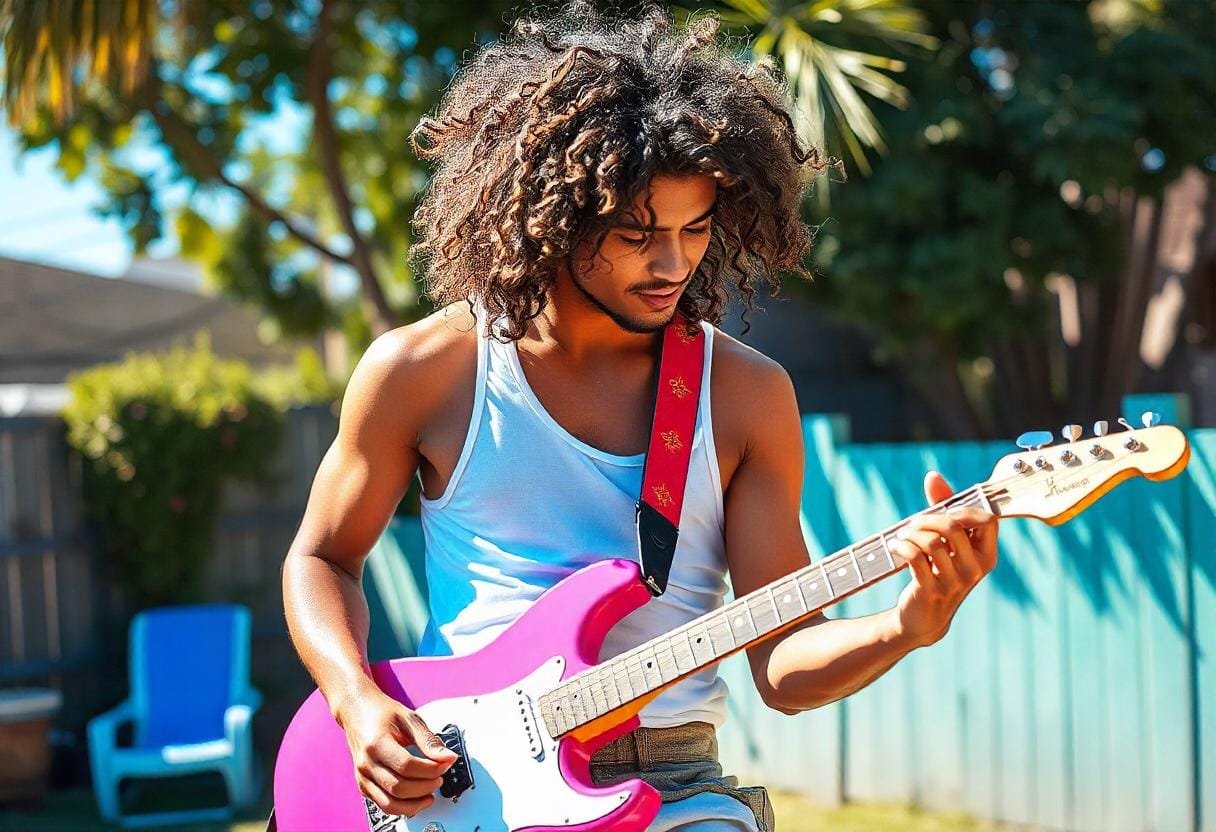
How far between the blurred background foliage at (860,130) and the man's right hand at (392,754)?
465cm

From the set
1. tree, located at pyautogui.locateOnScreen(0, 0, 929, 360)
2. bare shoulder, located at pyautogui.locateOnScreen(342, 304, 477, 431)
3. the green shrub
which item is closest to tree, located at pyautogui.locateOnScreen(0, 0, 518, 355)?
tree, located at pyautogui.locateOnScreen(0, 0, 929, 360)

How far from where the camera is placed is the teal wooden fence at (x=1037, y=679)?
4672 mm

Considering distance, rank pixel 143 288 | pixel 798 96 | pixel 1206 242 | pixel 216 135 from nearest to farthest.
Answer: pixel 798 96 → pixel 216 135 → pixel 1206 242 → pixel 143 288

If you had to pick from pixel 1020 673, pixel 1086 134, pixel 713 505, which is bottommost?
pixel 1020 673

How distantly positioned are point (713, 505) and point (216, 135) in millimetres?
8091

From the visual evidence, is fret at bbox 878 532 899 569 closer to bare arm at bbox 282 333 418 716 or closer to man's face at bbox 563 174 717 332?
man's face at bbox 563 174 717 332

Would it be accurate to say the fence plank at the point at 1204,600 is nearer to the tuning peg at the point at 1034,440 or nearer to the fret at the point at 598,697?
the tuning peg at the point at 1034,440

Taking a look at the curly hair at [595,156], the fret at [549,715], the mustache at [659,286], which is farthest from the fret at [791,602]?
the curly hair at [595,156]

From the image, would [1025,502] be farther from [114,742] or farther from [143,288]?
[143,288]

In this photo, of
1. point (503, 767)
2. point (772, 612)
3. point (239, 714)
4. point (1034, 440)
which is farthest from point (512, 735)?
point (239, 714)

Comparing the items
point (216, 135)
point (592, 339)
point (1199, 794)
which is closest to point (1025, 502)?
point (592, 339)

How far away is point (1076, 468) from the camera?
A: 1.87 m

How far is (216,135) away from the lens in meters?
9.54

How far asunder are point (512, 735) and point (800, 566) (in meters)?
0.57
